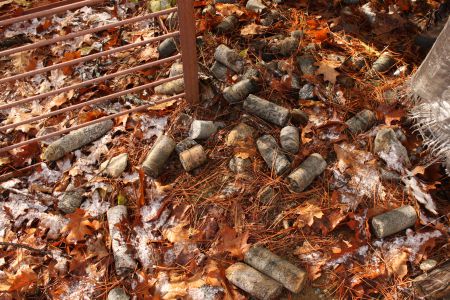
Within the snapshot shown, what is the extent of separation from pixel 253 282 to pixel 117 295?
2.80ft

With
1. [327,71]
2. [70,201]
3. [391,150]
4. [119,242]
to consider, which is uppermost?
[327,71]

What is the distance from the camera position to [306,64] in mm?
3660

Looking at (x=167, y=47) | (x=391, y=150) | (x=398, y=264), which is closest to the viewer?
(x=398, y=264)

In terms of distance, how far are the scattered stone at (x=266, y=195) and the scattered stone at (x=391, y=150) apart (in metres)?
0.83

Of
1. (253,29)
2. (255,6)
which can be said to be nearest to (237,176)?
(253,29)

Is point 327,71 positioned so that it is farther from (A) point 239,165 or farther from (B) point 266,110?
(A) point 239,165

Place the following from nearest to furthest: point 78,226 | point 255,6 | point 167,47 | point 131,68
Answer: point 78,226
point 131,68
point 167,47
point 255,6

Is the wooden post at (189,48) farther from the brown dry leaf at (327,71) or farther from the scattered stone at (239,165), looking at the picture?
the brown dry leaf at (327,71)

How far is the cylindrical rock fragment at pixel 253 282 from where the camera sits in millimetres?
2627

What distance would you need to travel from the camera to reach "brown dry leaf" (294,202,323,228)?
294 cm

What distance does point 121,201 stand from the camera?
3.14 meters

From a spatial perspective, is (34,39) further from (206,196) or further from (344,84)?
(344,84)

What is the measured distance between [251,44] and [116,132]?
141 cm

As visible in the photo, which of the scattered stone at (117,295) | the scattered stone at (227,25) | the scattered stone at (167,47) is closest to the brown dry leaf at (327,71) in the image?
the scattered stone at (227,25)
